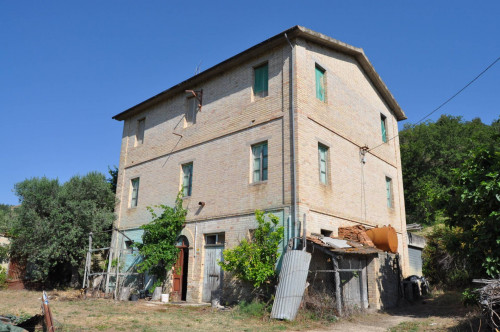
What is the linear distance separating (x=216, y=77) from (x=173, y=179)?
15.0 ft

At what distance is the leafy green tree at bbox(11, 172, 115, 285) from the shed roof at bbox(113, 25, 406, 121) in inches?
174

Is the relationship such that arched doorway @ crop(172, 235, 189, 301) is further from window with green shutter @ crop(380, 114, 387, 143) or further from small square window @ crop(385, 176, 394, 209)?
window with green shutter @ crop(380, 114, 387, 143)

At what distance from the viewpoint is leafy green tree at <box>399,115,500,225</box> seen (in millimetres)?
32969

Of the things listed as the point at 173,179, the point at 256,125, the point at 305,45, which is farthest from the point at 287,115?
the point at 173,179

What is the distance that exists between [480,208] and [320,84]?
22.7ft

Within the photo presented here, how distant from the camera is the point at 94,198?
61.2ft

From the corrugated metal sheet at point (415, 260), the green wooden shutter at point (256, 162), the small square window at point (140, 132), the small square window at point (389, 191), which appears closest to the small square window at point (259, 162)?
the green wooden shutter at point (256, 162)

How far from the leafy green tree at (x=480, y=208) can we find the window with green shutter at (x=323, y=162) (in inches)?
159

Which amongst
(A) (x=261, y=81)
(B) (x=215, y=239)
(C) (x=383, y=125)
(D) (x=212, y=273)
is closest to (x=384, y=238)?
(B) (x=215, y=239)

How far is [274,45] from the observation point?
1391 centimetres

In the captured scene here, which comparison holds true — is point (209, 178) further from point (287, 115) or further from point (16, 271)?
point (16, 271)

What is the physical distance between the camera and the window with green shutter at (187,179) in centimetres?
1576

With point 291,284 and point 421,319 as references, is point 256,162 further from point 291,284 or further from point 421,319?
point 421,319

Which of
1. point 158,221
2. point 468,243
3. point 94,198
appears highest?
point 94,198
